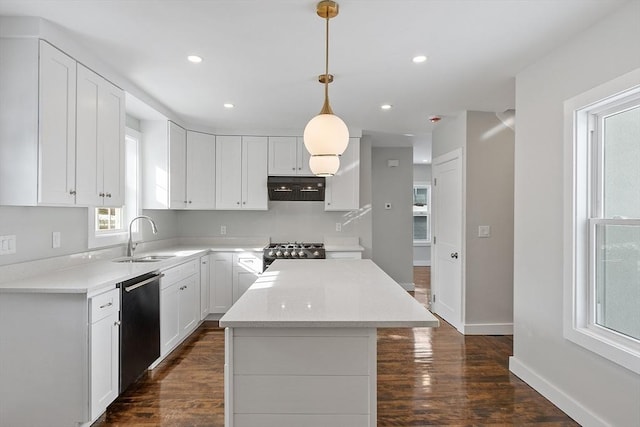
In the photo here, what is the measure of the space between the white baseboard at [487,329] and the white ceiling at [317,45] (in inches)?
90.4

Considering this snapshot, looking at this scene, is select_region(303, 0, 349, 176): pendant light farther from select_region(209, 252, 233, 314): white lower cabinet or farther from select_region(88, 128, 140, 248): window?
select_region(209, 252, 233, 314): white lower cabinet

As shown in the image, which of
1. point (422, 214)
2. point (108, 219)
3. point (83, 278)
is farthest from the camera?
point (422, 214)

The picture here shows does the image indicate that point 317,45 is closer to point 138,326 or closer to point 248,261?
point 138,326

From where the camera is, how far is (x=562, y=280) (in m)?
2.52

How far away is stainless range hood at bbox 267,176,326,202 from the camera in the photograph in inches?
191

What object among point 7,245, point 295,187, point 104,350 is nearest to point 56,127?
point 7,245

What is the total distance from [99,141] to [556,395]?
361cm

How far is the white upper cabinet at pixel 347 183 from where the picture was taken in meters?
4.98

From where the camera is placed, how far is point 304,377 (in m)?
1.73


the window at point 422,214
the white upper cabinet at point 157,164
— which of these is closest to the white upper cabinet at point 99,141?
the white upper cabinet at point 157,164

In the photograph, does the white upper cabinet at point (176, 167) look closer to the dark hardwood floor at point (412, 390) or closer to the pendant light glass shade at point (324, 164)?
the dark hardwood floor at point (412, 390)

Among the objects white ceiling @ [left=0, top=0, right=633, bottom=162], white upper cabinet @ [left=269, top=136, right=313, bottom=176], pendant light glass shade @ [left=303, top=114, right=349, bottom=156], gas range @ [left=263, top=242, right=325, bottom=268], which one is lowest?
gas range @ [left=263, top=242, right=325, bottom=268]

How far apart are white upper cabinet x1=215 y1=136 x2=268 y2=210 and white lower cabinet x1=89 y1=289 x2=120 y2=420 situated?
2538 mm

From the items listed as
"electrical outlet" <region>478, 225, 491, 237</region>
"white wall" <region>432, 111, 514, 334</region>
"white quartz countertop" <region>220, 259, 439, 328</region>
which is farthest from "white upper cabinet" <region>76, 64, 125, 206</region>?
"electrical outlet" <region>478, 225, 491, 237</region>
